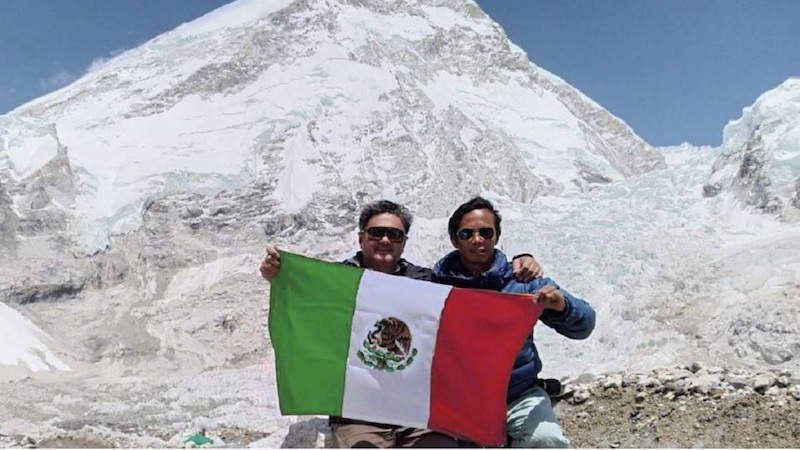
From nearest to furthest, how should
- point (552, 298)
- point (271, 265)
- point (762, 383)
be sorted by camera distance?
1. point (552, 298)
2. point (271, 265)
3. point (762, 383)

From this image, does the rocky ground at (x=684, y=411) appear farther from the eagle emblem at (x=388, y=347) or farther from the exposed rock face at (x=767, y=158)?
the exposed rock face at (x=767, y=158)

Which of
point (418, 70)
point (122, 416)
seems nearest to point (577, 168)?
point (418, 70)

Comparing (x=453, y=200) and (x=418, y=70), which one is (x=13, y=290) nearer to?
(x=453, y=200)

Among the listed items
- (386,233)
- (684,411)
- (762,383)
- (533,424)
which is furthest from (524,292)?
(762,383)

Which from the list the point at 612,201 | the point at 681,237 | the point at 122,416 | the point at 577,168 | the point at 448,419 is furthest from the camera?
the point at 577,168

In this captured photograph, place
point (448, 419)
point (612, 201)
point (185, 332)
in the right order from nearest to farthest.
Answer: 1. point (448, 419)
2. point (185, 332)
3. point (612, 201)

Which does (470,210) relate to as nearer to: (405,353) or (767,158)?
(405,353)
